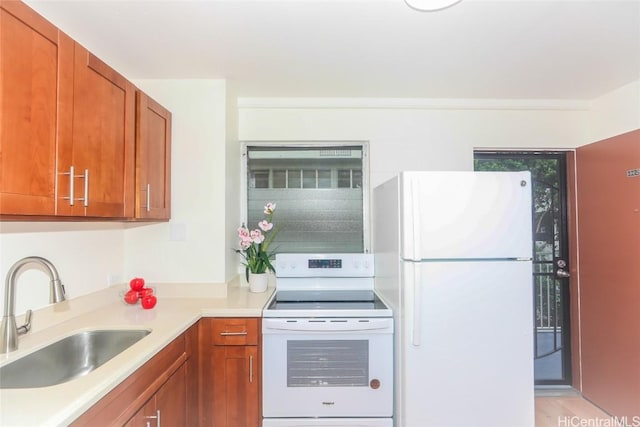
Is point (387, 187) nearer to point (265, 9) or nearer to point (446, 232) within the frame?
point (446, 232)

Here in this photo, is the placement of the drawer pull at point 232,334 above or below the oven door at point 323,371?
above

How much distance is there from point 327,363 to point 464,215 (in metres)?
1.14

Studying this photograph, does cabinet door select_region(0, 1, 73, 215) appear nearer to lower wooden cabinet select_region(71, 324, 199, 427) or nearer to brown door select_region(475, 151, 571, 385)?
lower wooden cabinet select_region(71, 324, 199, 427)

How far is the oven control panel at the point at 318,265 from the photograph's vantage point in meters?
2.45

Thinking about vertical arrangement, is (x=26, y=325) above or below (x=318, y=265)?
below

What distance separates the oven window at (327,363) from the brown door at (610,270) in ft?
5.93

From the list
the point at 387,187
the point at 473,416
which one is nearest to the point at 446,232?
the point at 387,187

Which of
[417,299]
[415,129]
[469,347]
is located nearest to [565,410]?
[469,347]

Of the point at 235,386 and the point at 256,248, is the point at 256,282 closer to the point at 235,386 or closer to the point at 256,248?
the point at 256,248

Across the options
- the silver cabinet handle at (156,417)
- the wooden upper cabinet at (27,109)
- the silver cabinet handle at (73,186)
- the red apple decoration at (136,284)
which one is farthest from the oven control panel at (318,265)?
the wooden upper cabinet at (27,109)

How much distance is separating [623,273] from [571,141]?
1104 mm

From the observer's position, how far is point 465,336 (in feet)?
5.43

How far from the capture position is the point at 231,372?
6.09 ft

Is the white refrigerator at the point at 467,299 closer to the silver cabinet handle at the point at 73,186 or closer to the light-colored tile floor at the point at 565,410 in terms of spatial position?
the light-colored tile floor at the point at 565,410
